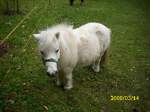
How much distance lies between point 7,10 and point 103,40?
6739mm

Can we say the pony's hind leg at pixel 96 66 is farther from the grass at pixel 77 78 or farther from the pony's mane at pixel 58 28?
the pony's mane at pixel 58 28

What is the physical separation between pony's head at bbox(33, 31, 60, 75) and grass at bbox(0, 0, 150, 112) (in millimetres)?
840

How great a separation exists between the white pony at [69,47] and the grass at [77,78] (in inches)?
13.8

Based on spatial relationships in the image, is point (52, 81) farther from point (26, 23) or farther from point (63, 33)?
point (26, 23)

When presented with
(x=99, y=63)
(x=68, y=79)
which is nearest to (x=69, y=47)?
(x=68, y=79)

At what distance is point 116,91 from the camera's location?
20.3 feet

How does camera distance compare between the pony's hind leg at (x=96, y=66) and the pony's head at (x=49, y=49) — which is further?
the pony's hind leg at (x=96, y=66)

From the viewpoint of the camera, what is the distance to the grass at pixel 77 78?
5484 mm

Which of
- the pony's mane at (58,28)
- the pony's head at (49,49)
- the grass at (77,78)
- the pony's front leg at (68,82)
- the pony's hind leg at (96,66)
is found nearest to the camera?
the pony's head at (49,49)

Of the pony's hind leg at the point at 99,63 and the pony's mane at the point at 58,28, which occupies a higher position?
the pony's mane at the point at 58,28

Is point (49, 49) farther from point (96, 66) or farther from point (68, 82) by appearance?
point (96, 66)

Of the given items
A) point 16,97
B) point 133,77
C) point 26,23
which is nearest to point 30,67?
point 16,97
